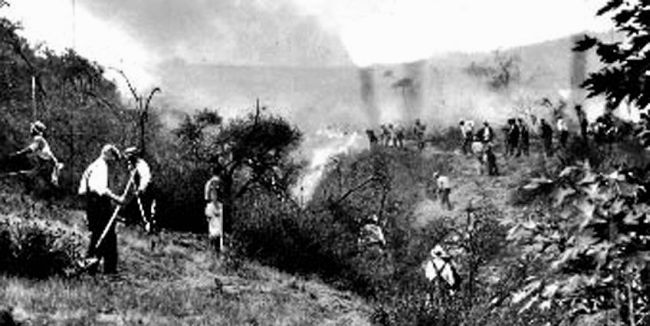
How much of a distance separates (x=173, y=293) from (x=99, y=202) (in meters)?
1.50

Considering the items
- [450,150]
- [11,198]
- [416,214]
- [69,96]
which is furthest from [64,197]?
[450,150]

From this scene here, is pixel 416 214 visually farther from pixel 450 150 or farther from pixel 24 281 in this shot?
pixel 24 281

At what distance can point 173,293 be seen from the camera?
10.4 m

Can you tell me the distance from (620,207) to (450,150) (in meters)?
42.1

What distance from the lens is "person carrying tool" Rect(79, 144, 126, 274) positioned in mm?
9859

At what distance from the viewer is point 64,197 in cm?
1703

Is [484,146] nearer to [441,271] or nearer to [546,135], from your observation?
[546,135]

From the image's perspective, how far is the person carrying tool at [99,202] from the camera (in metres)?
9.86

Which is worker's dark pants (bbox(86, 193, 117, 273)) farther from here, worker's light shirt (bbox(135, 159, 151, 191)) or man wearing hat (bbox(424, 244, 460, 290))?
man wearing hat (bbox(424, 244, 460, 290))

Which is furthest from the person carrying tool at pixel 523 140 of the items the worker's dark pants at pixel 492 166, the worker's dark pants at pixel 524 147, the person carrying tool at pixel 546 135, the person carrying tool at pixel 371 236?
the person carrying tool at pixel 371 236

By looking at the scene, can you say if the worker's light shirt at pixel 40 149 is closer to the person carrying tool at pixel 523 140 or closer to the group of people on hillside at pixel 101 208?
the group of people on hillside at pixel 101 208

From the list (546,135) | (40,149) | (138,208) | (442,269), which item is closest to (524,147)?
→ (546,135)

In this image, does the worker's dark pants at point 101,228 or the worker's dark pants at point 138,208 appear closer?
the worker's dark pants at point 101,228

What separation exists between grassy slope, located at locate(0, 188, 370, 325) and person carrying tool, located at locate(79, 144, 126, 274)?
390mm
